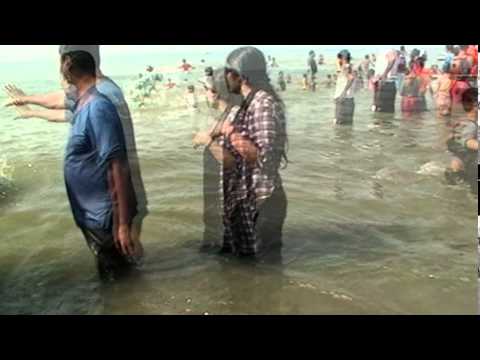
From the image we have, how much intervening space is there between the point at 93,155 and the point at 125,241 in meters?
0.57

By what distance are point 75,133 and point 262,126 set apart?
1.10 meters

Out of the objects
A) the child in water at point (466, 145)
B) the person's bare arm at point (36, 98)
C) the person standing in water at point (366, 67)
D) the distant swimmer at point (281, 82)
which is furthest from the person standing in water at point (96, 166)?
the child in water at point (466, 145)

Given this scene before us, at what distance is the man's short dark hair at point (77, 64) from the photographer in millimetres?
3268

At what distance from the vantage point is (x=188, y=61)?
151 inches

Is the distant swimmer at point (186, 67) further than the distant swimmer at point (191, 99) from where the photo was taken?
No

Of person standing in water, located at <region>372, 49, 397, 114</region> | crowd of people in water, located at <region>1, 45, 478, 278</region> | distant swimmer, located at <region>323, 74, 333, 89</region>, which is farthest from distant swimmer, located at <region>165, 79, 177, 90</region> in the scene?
person standing in water, located at <region>372, 49, 397, 114</region>

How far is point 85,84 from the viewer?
3285 mm

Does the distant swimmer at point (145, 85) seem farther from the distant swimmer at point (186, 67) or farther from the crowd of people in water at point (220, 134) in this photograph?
the distant swimmer at point (186, 67)

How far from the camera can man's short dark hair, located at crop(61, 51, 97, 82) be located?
3.27 metres

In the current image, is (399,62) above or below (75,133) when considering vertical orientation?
above

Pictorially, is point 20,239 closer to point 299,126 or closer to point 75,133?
point 75,133

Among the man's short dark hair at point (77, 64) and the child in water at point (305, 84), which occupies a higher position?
the man's short dark hair at point (77, 64)
